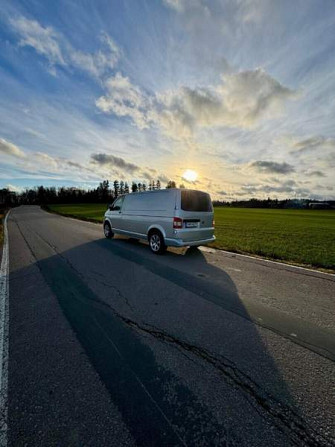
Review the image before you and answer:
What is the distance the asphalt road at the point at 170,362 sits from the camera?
168 centimetres

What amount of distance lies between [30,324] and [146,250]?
16.7 feet

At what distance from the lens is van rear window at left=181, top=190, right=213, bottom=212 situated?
6.97 metres

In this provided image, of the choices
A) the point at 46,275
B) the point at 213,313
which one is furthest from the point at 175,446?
the point at 46,275

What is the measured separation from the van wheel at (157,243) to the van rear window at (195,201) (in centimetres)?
135

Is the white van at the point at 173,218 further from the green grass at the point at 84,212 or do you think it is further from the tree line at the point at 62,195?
the tree line at the point at 62,195

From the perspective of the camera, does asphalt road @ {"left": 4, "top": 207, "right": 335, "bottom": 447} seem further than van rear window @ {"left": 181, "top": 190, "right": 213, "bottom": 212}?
No

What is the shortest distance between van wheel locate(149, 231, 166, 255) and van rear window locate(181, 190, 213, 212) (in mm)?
1348

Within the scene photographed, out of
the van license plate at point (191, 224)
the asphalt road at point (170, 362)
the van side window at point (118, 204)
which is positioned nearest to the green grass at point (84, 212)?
the van side window at point (118, 204)

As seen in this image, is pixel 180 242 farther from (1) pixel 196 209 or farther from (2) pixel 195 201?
(2) pixel 195 201

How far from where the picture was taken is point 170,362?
239 cm

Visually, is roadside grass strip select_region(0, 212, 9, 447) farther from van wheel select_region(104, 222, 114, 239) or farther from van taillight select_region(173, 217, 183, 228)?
van wheel select_region(104, 222, 114, 239)

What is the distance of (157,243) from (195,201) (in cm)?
195

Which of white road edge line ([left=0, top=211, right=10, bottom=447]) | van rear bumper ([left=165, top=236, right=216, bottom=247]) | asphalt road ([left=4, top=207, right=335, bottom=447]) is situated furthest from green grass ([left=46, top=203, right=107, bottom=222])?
asphalt road ([left=4, top=207, right=335, bottom=447])

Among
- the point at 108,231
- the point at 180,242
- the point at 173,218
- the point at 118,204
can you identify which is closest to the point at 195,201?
the point at 173,218
